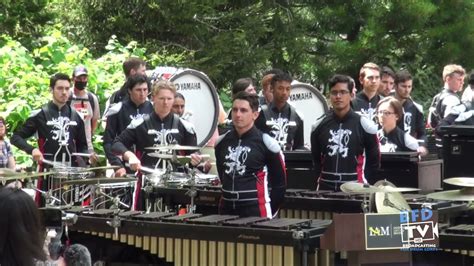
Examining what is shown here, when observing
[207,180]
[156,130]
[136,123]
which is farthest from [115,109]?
[207,180]

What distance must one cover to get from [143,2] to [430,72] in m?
6.39

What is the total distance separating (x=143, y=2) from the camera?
20.2 m

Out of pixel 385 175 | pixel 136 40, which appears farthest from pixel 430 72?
pixel 385 175

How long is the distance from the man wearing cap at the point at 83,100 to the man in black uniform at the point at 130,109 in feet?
4.75

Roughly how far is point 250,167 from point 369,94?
4.93 meters

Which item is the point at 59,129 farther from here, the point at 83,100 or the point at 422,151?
the point at 422,151

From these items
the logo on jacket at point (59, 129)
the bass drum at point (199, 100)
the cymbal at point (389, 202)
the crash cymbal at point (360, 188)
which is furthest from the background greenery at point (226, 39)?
the cymbal at point (389, 202)

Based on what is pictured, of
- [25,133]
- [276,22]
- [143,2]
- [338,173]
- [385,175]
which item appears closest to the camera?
[338,173]

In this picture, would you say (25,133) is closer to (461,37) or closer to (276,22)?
(276,22)

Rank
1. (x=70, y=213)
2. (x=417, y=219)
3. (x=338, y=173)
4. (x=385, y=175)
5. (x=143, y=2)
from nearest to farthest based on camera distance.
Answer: (x=417, y=219) → (x=70, y=213) → (x=338, y=173) → (x=385, y=175) → (x=143, y=2)

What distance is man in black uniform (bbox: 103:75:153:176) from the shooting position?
13.3 meters

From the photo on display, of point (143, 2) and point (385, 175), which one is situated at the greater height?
point (143, 2)

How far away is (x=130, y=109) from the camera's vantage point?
44.1 feet

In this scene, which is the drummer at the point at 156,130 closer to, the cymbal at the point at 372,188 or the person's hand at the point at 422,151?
the person's hand at the point at 422,151
